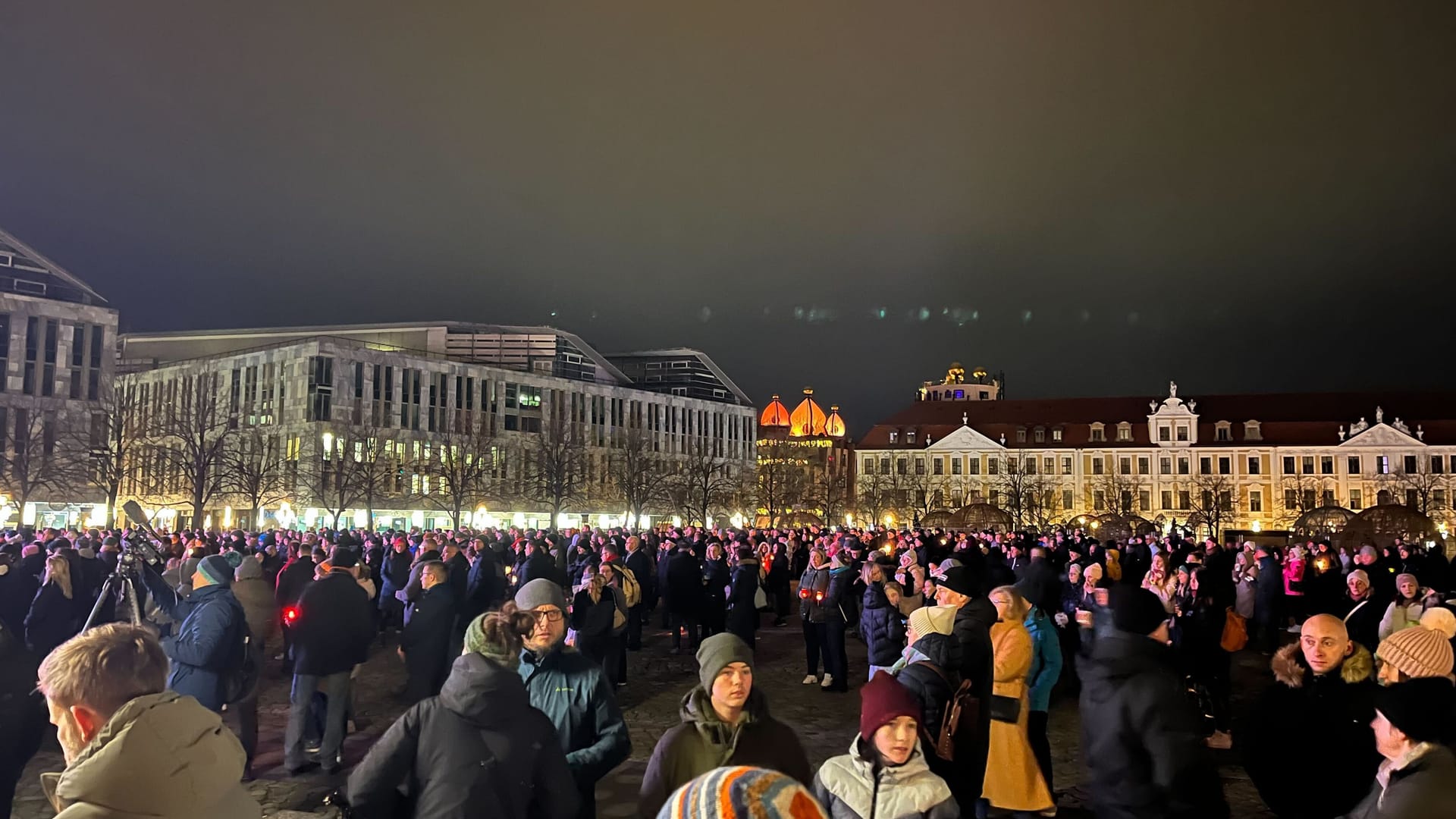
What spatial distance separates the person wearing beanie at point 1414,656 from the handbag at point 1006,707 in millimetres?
2381

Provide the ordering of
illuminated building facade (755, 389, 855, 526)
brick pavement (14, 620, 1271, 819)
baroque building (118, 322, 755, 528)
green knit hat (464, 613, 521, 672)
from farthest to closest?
1. illuminated building facade (755, 389, 855, 526)
2. baroque building (118, 322, 755, 528)
3. brick pavement (14, 620, 1271, 819)
4. green knit hat (464, 613, 521, 672)

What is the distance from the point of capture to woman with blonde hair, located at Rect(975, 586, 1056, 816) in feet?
22.3

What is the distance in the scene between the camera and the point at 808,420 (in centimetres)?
11644

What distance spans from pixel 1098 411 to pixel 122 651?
102 m

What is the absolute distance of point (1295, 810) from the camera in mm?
4746

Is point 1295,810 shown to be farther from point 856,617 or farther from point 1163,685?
point 856,617

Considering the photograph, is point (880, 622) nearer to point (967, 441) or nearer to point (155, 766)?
point (155, 766)

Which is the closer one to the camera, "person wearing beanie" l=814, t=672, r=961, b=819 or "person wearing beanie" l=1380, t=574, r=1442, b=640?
"person wearing beanie" l=814, t=672, r=961, b=819

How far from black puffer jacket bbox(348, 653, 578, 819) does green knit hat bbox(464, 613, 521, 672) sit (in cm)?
20

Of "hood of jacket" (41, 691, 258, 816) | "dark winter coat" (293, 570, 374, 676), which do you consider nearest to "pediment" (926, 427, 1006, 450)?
"dark winter coat" (293, 570, 374, 676)

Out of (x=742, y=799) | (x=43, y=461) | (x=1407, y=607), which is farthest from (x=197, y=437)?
(x=742, y=799)

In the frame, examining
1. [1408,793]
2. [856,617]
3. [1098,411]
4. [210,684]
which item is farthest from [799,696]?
[1098,411]

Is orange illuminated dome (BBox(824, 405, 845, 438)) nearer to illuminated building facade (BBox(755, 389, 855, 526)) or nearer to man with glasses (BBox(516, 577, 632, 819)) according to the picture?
illuminated building facade (BBox(755, 389, 855, 526))

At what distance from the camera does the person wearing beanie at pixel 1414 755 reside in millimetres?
3480
